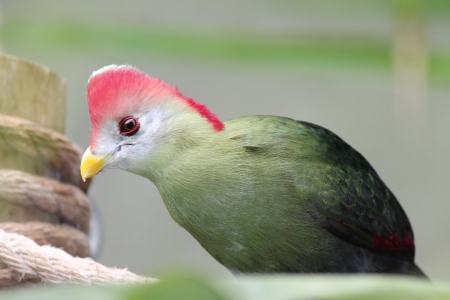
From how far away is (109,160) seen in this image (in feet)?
4.05

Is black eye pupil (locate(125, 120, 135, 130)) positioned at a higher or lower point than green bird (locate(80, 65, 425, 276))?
higher

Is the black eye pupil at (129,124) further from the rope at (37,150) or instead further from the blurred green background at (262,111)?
the blurred green background at (262,111)

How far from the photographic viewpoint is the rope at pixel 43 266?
893mm

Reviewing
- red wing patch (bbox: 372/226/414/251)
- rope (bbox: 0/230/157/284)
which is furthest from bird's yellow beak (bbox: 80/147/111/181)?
red wing patch (bbox: 372/226/414/251)

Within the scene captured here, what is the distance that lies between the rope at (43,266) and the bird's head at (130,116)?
28 cm

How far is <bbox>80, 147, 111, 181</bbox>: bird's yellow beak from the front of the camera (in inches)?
46.3

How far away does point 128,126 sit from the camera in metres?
1.25

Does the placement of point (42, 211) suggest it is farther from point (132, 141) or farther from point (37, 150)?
point (132, 141)

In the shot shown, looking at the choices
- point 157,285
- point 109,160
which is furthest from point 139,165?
point 157,285

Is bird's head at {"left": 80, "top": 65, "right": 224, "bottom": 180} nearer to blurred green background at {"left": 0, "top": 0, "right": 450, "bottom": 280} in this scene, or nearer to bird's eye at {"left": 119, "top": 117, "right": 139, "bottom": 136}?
bird's eye at {"left": 119, "top": 117, "right": 139, "bottom": 136}

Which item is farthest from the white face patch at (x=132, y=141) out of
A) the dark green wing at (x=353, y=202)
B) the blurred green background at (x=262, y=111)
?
the blurred green background at (x=262, y=111)

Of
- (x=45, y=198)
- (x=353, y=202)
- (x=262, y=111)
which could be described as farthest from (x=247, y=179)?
(x=262, y=111)

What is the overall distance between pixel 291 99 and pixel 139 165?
7.01 ft

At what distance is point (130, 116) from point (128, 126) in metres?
0.02
